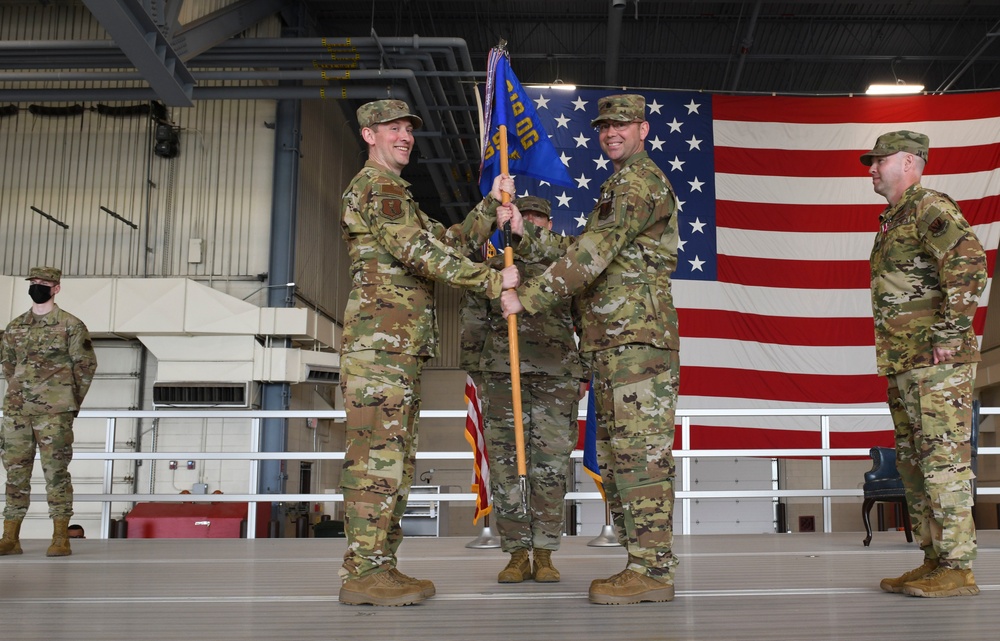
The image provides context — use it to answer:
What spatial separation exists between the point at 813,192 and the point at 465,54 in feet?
16.1

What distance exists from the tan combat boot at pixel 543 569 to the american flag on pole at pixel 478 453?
1.42 metres

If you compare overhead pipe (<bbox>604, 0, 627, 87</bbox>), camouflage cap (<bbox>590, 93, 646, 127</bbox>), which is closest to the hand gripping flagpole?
camouflage cap (<bbox>590, 93, 646, 127</bbox>)

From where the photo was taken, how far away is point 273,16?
1316 cm

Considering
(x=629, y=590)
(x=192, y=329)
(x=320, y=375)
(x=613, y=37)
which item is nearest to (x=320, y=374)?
(x=320, y=375)

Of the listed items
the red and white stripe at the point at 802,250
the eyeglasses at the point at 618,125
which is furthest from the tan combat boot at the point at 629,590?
the red and white stripe at the point at 802,250

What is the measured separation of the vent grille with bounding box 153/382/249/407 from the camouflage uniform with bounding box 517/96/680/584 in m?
10.3

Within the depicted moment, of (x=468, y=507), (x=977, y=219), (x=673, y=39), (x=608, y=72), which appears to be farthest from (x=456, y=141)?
(x=468, y=507)

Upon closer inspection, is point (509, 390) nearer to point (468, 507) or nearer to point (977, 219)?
point (977, 219)

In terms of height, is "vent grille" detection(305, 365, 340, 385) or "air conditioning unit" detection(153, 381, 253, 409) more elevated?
"vent grille" detection(305, 365, 340, 385)

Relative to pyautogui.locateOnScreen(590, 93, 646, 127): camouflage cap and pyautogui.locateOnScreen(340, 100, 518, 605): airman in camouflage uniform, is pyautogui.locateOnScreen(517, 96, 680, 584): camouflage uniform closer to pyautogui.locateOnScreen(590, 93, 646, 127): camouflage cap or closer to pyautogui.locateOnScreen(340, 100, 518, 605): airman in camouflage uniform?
pyautogui.locateOnScreen(590, 93, 646, 127): camouflage cap

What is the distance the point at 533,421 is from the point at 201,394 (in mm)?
10098

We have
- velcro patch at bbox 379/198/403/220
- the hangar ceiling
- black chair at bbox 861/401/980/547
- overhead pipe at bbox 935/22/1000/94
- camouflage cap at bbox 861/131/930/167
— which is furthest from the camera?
overhead pipe at bbox 935/22/1000/94

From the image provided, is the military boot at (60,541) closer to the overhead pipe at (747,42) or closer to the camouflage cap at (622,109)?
the camouflage cap at (622,109)

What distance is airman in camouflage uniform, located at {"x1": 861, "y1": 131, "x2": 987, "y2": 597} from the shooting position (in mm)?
3359
